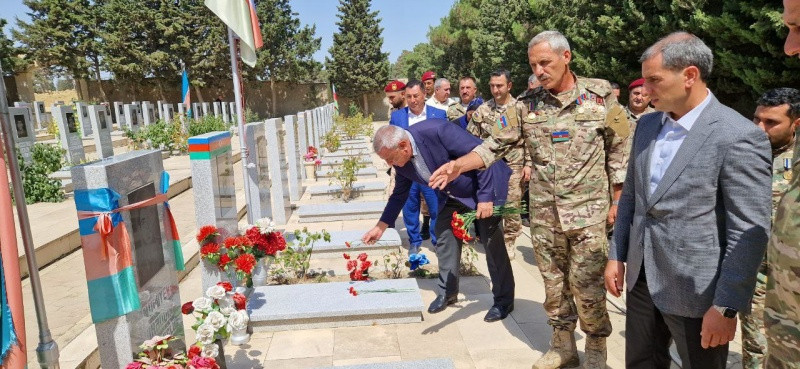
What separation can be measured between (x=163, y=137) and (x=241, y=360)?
477 inches

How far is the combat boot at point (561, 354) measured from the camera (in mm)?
2930

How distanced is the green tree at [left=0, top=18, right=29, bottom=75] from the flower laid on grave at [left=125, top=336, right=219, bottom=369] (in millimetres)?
31814

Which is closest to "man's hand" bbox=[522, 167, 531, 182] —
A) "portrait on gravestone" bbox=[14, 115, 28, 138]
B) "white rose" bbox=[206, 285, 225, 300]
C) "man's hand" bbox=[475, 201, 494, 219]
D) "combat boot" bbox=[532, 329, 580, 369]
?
"man's hand" bbox=[475, 201, 494, 219]

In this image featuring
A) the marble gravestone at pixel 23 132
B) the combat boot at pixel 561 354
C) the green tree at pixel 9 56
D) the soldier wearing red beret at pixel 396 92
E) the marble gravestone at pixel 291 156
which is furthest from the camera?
the green tree at pixel 9 56

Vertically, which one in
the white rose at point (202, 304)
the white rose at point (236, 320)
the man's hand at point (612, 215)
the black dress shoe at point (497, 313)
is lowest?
the black dress shoe at point (497, 313)

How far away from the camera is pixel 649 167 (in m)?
1.97

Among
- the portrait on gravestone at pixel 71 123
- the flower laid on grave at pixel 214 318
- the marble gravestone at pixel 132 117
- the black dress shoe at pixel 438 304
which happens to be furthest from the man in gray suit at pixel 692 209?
the marble gravestone at pixel 132 117

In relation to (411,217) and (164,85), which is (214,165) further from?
(164,85)

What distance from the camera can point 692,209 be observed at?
181 cm

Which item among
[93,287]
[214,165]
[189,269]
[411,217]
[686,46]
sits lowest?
[189,269]

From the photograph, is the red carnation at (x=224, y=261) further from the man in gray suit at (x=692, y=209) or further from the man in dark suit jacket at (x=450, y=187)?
the man in gray suit at (x=692, y=209)

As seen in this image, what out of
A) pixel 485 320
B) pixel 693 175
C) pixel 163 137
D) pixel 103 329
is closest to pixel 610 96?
pixel 693 175

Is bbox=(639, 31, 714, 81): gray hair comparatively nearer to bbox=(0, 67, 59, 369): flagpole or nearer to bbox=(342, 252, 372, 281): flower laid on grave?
bbox=(0, 67, 59, 369): flagpole

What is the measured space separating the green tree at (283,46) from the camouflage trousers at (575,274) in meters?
34.5
